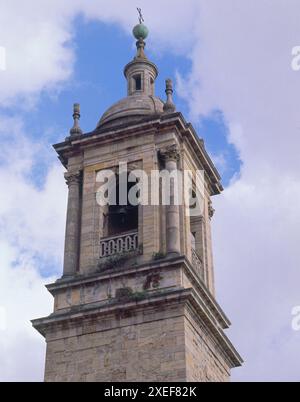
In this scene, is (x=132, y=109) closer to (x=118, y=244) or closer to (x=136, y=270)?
(x=118, y=244)

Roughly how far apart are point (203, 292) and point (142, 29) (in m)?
11.6

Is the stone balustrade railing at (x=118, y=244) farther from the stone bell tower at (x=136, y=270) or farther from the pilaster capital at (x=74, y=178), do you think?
the pilaster capital at (x=74, y=178)

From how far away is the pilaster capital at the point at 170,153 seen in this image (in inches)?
1209

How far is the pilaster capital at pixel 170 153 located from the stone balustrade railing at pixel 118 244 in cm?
262

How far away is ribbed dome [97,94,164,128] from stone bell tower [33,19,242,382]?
5cm

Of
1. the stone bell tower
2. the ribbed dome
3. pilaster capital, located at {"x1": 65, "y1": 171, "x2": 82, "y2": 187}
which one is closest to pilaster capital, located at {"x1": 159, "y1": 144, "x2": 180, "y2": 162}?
the stone bell tower

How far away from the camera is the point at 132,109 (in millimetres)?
32781

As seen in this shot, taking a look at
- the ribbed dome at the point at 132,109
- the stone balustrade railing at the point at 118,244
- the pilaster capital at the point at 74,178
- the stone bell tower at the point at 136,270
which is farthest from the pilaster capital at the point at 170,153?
the pilaster capital at the point at 74,178

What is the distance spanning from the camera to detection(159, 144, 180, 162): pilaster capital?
3071cm

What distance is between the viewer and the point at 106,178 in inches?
1240

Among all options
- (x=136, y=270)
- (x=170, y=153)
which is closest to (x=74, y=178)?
(x=170, y=153)

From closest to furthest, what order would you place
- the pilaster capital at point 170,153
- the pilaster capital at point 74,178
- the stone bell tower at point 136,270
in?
the stone bell tower at point 136,270 → the pilaster capital at point 170,153 → the pilaster capital at point 74,178
